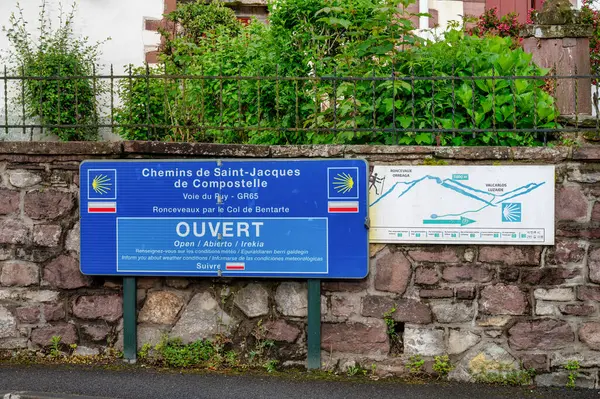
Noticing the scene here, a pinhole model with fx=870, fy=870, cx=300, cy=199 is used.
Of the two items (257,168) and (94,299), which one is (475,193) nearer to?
(257,168)

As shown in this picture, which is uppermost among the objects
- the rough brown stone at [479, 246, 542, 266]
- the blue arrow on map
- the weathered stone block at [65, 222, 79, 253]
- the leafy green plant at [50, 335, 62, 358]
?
the blue arrow on map

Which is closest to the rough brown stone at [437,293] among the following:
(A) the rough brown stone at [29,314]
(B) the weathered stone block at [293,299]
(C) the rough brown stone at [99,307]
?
(B) the weathered stone block at [293,299]

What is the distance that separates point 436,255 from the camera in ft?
20.4

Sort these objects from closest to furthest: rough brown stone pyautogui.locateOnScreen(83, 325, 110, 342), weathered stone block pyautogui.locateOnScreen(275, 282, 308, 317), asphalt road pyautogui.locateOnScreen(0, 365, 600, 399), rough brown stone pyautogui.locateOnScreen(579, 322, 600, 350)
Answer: asphalt road pyautogui.locateOnScreen(0, 365, 600, 399), rough brown stone pyautogui.locateOnScreen(579, 322, 600, 350), weathered stone block pyautogui.locateOnScreen(275, 282, 308, 317), rough brown stone pyautogui.locateOnScreen(83, 325, 110, 342)

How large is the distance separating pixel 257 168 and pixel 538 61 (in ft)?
13.7

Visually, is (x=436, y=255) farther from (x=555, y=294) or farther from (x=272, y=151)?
(x=272, y=151)

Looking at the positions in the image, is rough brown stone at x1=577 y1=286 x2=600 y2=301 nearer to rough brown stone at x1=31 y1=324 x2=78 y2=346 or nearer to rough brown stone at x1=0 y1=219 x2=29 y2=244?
rough brown stone at x1=31 y1=324 x2=78 y2=346

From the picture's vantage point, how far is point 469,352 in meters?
6.20

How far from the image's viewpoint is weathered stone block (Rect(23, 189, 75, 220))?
6652 mm

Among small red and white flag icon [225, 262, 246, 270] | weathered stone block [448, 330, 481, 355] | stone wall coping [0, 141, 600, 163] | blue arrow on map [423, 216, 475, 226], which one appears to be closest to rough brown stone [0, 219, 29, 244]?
stone wall coping [0, 141, 600, 163]

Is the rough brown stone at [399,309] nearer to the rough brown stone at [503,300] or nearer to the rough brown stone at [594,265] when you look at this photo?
the rough brown stone at [503,300]

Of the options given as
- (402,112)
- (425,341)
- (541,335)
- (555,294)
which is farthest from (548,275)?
(402,112)

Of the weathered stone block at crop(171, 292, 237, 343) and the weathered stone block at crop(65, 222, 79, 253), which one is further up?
the weathered stone block at crop(65, 222, 79, 253)

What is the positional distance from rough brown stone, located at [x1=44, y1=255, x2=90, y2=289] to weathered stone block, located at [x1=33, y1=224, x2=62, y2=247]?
0.44 feet
